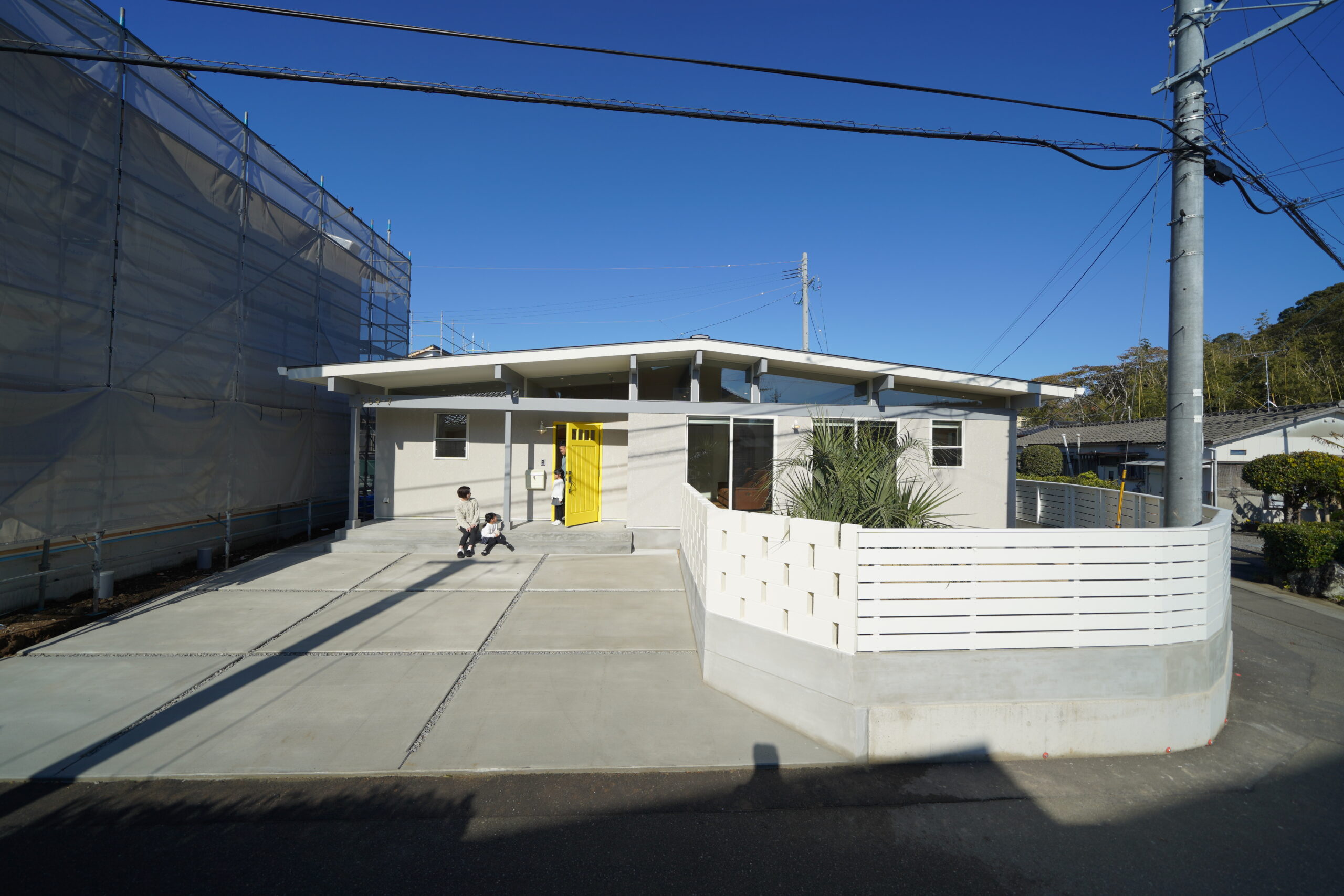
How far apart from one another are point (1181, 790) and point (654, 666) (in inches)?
153

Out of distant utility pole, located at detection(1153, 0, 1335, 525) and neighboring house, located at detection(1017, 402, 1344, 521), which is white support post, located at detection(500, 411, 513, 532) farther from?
neighboring house, located at detection(1017, 402, 1344, 521)

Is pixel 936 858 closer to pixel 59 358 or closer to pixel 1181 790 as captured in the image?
pixel 1181 790

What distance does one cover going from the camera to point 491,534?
33.3 ft

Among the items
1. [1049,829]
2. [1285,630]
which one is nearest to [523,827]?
[1049,829]

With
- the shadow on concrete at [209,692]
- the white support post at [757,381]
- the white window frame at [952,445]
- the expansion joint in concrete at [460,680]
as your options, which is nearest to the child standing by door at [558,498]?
the expansion joint in concrete at [460,680]

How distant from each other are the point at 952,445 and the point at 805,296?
1282 centimetres

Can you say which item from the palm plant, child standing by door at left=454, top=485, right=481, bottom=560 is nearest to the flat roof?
child standing by door at left=454, top=485, right=481, bottom=560

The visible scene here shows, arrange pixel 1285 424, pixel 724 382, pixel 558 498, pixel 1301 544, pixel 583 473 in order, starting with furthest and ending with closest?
pixel 1285 424 → pixel 724 382 → pixel 583 473 → pixel 558 498 → pixel 1301 544

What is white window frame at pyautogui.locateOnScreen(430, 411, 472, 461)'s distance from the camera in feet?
39.0

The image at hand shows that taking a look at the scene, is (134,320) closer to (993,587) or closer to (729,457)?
(729,457)

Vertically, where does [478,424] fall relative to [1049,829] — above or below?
above

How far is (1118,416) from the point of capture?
41.4 m

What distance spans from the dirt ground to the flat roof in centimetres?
360

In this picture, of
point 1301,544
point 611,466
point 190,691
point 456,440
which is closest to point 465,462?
point 456,440
